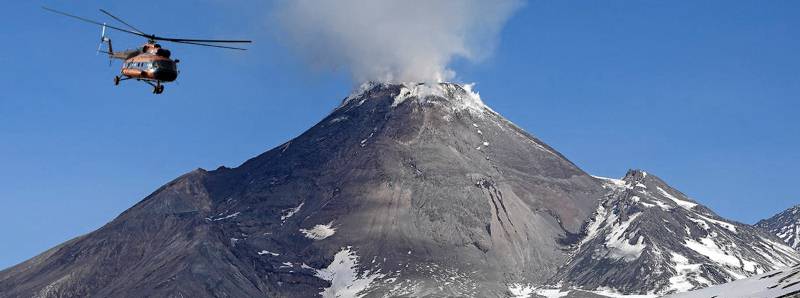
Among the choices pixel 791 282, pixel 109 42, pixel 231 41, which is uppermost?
pixel 109 42

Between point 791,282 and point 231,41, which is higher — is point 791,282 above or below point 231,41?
below

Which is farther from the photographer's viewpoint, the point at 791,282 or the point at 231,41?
the point at 791,282

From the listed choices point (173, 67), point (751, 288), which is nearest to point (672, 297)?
point (751, 288)

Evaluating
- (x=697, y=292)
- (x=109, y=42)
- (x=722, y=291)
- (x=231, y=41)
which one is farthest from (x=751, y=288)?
(x=109, y=42)

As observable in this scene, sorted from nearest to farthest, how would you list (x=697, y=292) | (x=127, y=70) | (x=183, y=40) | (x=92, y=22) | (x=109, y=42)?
(x=92, y=22) → (x=183, y=40) → (x=127, y=70) → (x=109, y=42) → (x=697, y=292)

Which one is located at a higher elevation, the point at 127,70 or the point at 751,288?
the point at 127,70

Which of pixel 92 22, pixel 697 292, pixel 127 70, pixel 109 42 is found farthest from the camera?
pixel 697 292

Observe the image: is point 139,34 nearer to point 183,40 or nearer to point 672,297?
point 183,40

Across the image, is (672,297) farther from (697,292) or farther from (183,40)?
(183,40)

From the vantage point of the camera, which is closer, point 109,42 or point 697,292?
point 109,42
